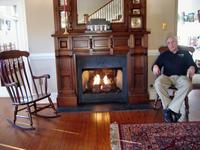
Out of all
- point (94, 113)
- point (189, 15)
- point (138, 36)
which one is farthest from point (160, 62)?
point (189, 15)

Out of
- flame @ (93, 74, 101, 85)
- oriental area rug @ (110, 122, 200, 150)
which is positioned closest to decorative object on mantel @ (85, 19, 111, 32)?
flame @ (93, 74, 101, 85)

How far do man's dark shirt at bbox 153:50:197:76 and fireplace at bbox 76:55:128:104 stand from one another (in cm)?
75

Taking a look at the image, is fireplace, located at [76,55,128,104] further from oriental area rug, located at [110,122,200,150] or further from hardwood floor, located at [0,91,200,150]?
oriental area rug, located at [110,122,200,150]

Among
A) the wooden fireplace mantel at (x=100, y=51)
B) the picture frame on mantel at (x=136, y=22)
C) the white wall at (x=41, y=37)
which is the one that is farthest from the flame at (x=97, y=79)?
the picture frame on mantel at (x=136, y=22)

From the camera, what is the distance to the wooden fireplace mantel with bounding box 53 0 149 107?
4332 mm

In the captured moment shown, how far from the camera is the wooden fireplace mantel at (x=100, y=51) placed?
433cm

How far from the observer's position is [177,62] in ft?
12.9

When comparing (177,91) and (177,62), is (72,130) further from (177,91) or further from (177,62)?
(177,62)

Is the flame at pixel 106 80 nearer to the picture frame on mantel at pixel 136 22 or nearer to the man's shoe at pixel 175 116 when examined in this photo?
the picture frame on mantel at pixel 136 22

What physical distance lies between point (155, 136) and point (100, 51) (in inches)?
69.8

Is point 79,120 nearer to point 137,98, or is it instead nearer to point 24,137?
point 24,137

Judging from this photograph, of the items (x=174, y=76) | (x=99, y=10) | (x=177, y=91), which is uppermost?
(x=99, y=10)

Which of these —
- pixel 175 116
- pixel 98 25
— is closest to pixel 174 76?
pixel 175 116

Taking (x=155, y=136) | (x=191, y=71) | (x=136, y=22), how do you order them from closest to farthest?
(x=155, y=136) < (x=191, y=71) < (x=136, y=22)
